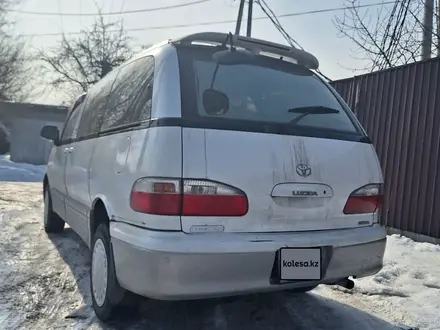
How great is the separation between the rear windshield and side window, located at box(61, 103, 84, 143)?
7.51ft

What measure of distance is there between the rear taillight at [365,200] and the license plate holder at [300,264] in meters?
0.37

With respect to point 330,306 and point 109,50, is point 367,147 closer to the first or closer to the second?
point 330,306

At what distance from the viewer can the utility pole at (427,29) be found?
830cm

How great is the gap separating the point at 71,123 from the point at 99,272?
7.81 feet

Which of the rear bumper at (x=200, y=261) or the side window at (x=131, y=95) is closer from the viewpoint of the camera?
the rear bumper at (x=200, y=261)

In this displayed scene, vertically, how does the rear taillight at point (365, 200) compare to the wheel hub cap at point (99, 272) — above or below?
above

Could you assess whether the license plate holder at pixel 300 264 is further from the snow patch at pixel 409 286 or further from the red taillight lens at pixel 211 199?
the snow patch at pixel 409 286

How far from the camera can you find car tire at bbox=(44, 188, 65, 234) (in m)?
5.55

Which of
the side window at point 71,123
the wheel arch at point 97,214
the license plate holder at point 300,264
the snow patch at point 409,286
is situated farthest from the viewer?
the side window at point 71,123

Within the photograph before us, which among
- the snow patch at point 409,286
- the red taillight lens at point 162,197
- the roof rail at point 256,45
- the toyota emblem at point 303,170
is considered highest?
the roof rail at point 256,45

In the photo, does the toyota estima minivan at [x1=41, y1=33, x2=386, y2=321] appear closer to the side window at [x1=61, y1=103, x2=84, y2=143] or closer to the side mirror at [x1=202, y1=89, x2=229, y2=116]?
the side mirror at [x1=202, y1=89, x2=229, y2=116]

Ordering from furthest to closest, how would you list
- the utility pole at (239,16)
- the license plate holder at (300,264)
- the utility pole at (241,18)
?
the utility pole at (239,16)
the utility pole at (241,18)
the license plate holder at (300,264)

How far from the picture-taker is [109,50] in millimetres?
27578

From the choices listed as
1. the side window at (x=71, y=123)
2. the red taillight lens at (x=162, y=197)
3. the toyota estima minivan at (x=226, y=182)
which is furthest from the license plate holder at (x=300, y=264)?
the side window at (x=71, y=123)
